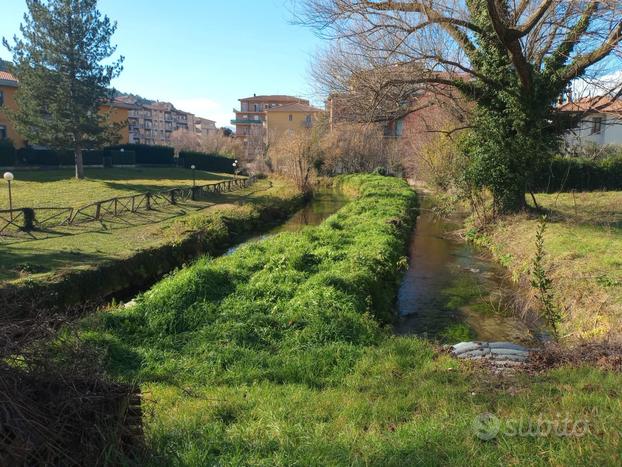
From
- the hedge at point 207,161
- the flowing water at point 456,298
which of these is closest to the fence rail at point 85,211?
the flowing water at point 456,298

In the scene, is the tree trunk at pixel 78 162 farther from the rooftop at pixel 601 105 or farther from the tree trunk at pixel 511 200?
the rooftop at pixel 601 105

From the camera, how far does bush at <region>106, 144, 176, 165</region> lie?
50.2m

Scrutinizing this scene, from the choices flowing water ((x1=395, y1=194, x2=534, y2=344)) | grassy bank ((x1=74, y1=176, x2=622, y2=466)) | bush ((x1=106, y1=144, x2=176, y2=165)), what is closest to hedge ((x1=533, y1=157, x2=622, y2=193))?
flowing water ((x1=395, y1=194, x2=534, y2=344))

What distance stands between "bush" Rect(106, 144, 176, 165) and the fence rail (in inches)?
931

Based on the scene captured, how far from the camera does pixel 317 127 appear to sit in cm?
4269

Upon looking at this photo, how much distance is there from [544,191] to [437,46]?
1534cm

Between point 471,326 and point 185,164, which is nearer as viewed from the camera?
point 471,326

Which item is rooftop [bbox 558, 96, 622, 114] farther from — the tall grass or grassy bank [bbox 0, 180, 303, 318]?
grassy bank [bbox 0, 180, 303, 318]

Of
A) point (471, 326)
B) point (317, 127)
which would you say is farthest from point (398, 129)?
point (471, 326)

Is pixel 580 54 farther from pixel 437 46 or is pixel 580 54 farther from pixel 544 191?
pixel 544 191

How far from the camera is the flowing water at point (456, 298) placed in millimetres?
9047

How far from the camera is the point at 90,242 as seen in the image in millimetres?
15156

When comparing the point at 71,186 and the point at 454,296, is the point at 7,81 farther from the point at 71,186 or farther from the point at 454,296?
the point at 454,296

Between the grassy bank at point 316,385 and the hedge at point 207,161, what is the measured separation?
47.7 m
